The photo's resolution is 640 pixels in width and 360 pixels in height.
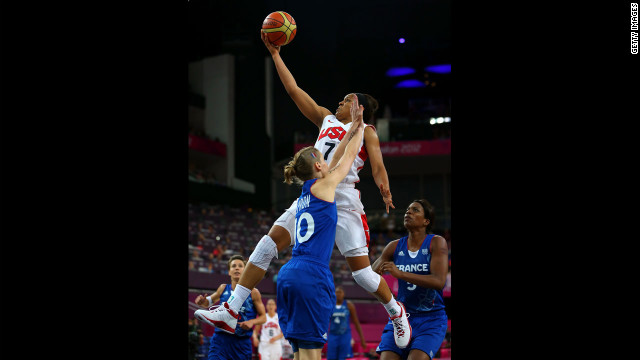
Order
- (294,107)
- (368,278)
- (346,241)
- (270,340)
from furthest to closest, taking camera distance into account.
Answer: (294,107) < (270,340) < (346,241) < (368,278)

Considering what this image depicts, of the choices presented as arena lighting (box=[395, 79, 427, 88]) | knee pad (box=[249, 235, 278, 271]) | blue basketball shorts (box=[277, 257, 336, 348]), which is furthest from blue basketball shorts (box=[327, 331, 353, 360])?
arena lighting (box=[395, 79, 427, 88])

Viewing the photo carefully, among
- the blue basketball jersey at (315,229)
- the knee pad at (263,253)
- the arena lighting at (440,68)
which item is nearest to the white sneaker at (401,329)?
the blue basketball jersey at (315,229)

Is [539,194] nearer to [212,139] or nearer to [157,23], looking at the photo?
[157,23]

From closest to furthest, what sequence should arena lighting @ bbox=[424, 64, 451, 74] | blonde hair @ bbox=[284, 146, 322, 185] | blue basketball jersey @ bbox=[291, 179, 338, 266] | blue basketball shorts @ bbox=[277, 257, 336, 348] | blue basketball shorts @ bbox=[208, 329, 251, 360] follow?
blue basketball shorts @ bbox=[277, 257, 336, 348] → blue basketball jersey @ bbox=[291, 179, 338, 266] → blonde hair @ bbox=[284, 146, 322, 185] → blue basketball shorts @ bbox=[208, 329, 251, 360] → arena lighting @ bbox=[424, 64, 451, 74]

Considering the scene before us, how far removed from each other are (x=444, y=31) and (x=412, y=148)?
5616 millimetres

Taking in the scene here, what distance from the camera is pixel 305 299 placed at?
504 centimetres

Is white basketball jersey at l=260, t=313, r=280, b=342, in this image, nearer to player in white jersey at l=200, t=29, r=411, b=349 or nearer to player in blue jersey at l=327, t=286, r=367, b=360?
player in blue jersey at l=327, t=286, r=367, b=360

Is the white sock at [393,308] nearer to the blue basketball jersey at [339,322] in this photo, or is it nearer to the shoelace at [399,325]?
the shoelace at [399,325]

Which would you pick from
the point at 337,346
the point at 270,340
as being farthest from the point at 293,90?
the point at 337,346

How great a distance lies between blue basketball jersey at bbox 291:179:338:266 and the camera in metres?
5.17

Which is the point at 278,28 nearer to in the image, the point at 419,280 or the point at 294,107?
the point at 419,280

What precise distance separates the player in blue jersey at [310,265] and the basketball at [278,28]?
1595 millimetres

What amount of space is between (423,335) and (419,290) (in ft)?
1.48

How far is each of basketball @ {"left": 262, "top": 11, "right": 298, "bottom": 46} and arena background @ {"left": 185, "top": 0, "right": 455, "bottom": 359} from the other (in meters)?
16.1
